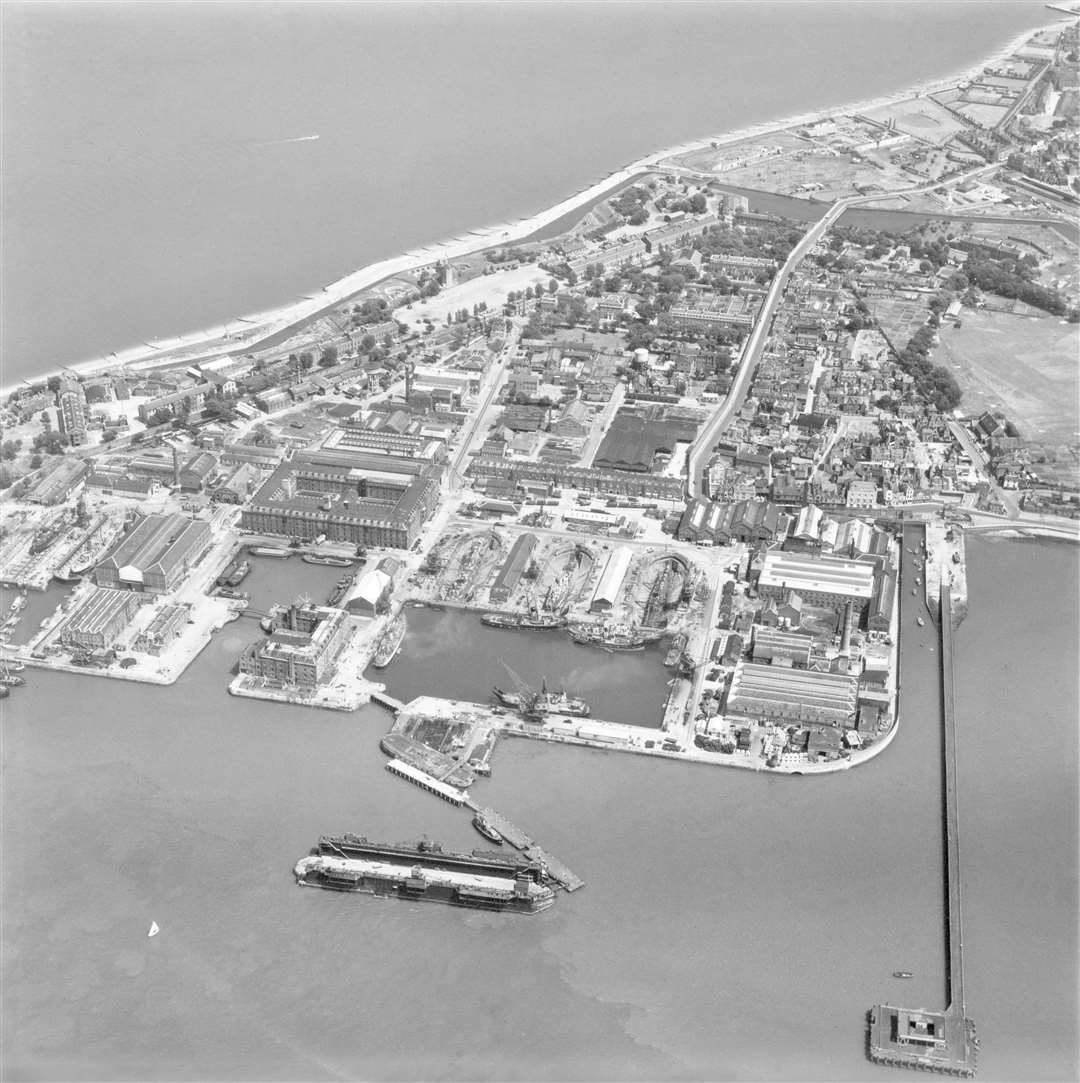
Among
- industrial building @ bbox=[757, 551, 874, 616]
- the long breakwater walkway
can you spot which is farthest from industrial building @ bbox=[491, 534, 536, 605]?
the long breakwater walkway

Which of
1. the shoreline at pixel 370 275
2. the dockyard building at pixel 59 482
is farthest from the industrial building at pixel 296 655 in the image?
the shoreline at pixel 370 275

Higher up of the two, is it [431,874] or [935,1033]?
[431,874]

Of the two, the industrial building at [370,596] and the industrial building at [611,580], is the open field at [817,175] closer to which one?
the industrial building at [611,580]

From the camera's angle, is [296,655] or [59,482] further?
[59,482]

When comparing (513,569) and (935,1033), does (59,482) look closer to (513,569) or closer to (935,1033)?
(513,569)

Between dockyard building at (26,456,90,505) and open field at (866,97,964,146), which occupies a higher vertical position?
dockyard building at (26,456,90,505)

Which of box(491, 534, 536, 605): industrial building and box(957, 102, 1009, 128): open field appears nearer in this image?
box(491, 534, 536, 605): industrial building

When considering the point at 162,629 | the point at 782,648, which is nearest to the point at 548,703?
the point at 782,648

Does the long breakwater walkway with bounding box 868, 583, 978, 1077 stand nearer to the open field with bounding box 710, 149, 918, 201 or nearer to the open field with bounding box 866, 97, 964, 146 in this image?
the open field with bounding box 710, 149, 918, 201
